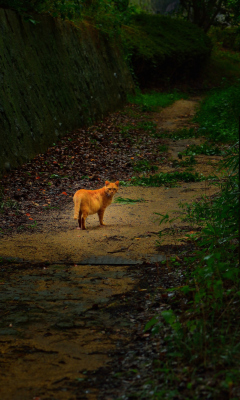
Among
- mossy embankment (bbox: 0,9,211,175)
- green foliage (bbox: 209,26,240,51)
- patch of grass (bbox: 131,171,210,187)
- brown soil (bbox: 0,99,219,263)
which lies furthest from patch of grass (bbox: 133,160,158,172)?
green foliage (bbox: 209,26,240,51)

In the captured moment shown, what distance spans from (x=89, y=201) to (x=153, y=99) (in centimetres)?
1582

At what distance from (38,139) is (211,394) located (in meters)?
9.46

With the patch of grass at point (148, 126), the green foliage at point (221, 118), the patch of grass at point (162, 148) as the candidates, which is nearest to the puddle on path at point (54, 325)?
the patch of grass at point (162, 148)

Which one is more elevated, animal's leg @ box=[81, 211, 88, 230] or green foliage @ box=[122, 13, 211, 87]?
green foliage @ box=[122, 13, 211, 87]

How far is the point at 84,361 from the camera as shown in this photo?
3.40 meters

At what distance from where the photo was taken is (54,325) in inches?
157

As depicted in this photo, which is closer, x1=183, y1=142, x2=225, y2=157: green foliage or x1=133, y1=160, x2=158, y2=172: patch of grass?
x1=133, y1=160, x2=158, y2=172: patch of grass

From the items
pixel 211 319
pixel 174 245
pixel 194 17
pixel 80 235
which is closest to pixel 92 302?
pixel 211 319

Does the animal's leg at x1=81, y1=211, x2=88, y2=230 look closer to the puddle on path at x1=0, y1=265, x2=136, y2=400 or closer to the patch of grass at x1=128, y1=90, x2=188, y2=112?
the puddle on path at x1=0, y1=265, x2=136, y2=400

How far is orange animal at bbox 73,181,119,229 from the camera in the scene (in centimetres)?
679

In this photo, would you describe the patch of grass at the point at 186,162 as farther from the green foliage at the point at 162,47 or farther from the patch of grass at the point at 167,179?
the green foliage at the point at 162,47

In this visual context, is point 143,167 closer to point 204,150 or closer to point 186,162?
point 186,162

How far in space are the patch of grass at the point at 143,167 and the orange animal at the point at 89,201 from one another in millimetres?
4229

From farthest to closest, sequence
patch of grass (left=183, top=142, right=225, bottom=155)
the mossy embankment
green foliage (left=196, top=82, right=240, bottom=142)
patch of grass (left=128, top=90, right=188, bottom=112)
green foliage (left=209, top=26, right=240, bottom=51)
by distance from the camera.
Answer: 1. green foliage (left=209, top=26, right=240, bottom=51)
2. patch of grass (left=128, top=90, right=188, bottom=112)
3. green foliage (left=196, top=82, right=240, bottom=142)
4. patch of grass (left=183, top=142, right=225, bottom=155)
5. the mossy embankment
